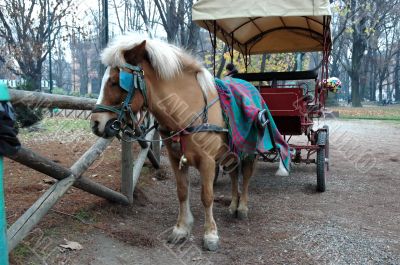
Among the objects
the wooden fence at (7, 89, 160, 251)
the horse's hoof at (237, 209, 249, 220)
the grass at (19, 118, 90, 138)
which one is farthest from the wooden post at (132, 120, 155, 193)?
the grass at (19, 118, 90, 138)

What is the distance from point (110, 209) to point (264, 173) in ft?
12.3

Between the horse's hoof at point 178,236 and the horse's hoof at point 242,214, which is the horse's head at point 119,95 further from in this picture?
the horse's hoof at point 242,214

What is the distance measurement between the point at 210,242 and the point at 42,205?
162cm

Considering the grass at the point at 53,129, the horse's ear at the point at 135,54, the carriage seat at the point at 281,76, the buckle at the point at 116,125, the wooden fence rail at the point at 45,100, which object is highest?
the horse's ear at the point at 135,54

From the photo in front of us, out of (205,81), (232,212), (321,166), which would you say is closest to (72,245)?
(205,81)

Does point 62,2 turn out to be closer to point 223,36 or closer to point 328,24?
point 223,36

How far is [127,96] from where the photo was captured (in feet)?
10.8

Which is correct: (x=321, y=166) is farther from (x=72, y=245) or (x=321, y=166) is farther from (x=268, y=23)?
(x=72, y=245)

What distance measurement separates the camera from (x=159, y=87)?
357cm

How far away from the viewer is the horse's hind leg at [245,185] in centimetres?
483

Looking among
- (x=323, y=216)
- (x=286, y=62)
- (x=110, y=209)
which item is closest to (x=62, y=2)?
(x=286, y=62)

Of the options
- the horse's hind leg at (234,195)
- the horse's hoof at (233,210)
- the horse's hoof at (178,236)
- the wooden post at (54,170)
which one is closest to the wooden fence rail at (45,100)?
the wooden post at (54,170)

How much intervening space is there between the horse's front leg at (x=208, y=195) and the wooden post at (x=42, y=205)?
1.21 m

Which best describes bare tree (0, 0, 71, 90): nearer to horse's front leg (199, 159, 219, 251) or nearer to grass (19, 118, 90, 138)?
grass (19, 118, 90, 138)
